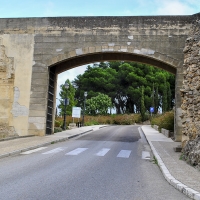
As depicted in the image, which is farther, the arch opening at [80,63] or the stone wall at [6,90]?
the arch opening at [80,63]

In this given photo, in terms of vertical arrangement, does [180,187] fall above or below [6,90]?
below

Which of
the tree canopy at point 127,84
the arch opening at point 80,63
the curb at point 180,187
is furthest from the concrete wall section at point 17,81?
the tree canopy at point 127,84

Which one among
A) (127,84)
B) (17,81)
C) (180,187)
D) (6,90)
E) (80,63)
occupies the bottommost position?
(180,187)

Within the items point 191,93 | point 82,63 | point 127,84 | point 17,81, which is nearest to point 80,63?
point 82,63

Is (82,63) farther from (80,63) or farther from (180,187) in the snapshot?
(180,187)

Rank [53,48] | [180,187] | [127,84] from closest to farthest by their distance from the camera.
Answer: [180,187] < [53,48] < [127,84]

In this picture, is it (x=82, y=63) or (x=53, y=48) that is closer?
(x=53, y=48)

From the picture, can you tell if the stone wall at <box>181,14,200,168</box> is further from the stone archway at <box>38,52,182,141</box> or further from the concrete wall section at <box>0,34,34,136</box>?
the concrete wall section at <box>0,34,34,136</box>

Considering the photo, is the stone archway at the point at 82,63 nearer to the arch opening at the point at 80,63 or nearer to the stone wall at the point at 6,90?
the arch opening at the point at 80,63

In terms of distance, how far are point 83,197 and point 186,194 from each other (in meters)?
1.91

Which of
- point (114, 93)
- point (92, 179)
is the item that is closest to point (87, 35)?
point (92, 179)

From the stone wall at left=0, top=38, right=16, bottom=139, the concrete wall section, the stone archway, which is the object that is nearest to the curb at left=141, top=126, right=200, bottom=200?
the stone archway

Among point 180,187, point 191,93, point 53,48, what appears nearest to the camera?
point 180,187

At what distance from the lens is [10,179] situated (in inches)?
262
